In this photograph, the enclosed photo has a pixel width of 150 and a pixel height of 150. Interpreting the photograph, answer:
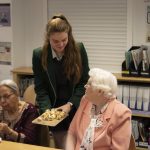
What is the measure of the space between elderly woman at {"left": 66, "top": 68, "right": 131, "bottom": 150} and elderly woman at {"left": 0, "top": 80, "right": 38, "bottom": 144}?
0.42m

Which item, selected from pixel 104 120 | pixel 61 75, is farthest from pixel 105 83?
pixel 61 75

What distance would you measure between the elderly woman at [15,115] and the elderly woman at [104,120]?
421mm

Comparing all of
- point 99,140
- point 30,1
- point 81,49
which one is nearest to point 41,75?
point 81,49

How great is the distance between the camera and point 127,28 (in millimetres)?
3584

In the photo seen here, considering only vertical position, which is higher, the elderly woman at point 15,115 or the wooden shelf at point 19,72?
the wooden shelf at point 19,72

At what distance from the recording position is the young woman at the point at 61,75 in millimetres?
2309

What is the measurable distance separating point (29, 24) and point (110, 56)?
3.65 ft

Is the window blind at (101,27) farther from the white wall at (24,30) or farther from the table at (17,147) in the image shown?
the table at (17,147)

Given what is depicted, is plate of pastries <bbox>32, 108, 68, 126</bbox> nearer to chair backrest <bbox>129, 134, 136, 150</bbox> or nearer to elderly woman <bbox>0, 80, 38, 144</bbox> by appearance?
elderly woman <bbox>0, 80, 38, 144</bbox>

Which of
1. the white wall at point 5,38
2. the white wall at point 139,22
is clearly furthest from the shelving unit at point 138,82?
the white wall at point 5,38

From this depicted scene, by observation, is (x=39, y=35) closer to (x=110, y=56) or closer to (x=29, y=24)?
(x=29, y=24)

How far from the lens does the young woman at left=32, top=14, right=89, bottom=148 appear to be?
2.31m

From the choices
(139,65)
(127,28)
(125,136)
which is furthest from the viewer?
(127,28)

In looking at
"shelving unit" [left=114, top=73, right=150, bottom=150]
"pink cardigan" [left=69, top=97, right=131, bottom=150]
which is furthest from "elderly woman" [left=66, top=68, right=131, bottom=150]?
"shelving unit" [left=114, top=73, right=150, bottom=150]
